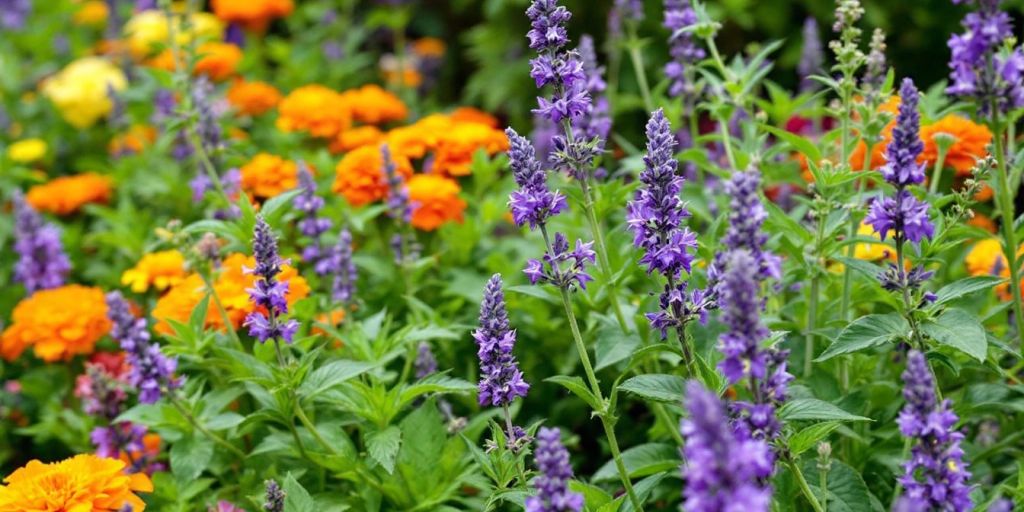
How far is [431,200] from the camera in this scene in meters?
3.31

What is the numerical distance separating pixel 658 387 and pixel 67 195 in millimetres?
3383

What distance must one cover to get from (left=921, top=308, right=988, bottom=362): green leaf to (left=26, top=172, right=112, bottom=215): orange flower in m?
3.70

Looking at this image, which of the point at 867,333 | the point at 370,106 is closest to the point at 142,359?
the point at 867,333

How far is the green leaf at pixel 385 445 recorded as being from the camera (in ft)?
7.25

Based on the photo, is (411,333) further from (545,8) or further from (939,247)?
(939,247)

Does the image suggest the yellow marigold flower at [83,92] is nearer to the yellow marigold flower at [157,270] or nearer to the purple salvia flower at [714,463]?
the yellow marigold flower at [157,270]

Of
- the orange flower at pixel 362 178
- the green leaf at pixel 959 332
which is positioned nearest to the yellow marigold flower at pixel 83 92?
the orange flower at pixel 362 178

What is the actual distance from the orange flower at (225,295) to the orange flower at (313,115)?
1331 mm

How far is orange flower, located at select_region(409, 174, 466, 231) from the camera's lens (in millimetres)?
3297

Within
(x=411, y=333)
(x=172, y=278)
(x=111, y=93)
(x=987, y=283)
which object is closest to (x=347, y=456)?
(x=411, y=333)

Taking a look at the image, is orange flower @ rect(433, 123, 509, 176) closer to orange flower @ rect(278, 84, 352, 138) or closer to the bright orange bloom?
orange flower @ rect(278, 84, 352, 138)

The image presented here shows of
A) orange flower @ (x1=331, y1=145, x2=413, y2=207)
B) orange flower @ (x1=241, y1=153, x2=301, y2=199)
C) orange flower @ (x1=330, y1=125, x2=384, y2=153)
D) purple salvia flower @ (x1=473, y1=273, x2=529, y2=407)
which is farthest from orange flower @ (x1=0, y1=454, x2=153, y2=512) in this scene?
orange flower @ (x1=330, y1=125, x2=384, y2=153)

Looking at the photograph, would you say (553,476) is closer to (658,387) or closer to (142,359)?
(658,387)

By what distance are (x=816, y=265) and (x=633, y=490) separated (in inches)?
27.5
